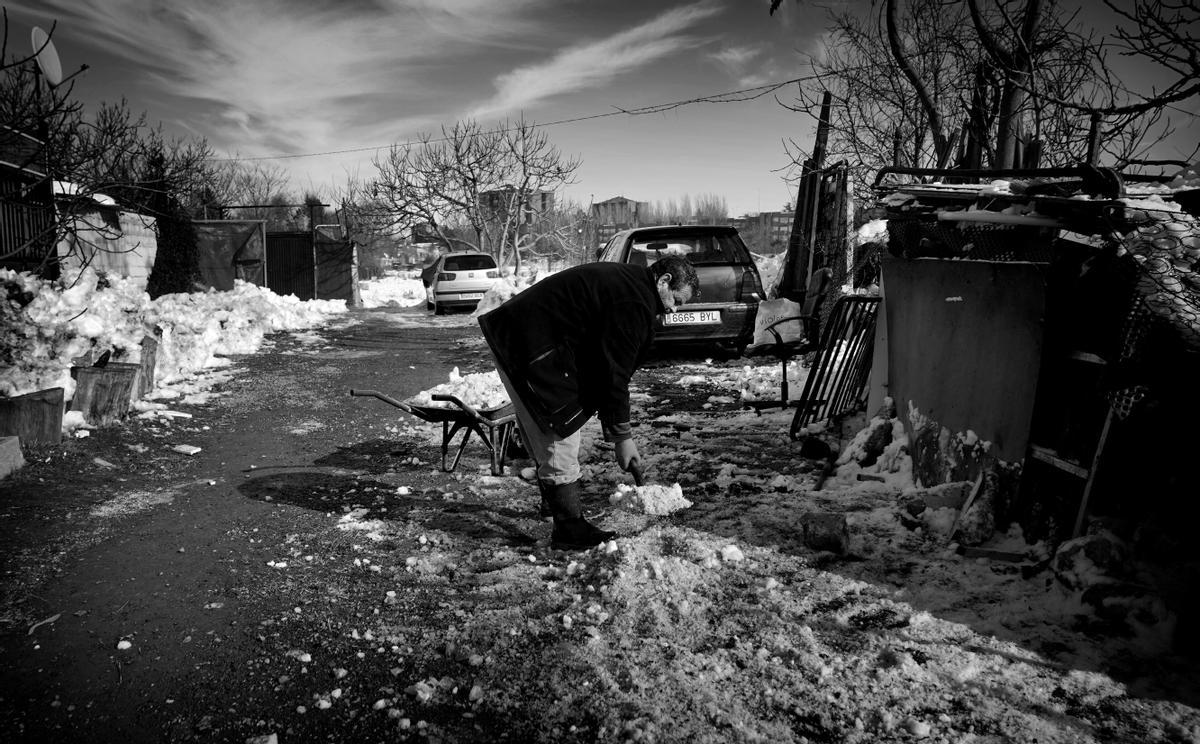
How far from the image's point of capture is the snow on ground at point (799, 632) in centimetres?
212

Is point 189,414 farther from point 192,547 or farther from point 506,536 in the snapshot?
point 506,536

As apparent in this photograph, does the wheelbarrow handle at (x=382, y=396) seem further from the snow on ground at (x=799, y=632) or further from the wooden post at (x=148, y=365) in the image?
the wooden post at (x=148, y=365)

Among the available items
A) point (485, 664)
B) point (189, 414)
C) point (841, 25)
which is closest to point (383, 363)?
point (189, 414)

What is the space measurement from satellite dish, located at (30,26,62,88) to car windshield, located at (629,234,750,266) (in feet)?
18.8

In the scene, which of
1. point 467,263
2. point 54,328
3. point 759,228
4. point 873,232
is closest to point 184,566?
point 54,328

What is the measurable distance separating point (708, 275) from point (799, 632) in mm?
5831

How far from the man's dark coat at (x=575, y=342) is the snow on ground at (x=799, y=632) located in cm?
73

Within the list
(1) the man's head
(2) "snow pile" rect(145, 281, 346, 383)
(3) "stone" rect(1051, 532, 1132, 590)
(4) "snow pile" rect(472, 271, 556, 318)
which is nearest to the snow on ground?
(3) "stone" rect(1051, 532, 1132, 590)

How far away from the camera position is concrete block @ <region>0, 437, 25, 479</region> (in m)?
4.39

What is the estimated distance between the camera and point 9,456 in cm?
446

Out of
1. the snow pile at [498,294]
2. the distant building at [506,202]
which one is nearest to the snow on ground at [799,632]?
A: the snow pile at [498,294]

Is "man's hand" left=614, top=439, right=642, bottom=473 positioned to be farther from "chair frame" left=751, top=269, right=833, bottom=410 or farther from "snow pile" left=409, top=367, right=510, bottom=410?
"chair frame" left=751, top=269, right=833, bottom=410

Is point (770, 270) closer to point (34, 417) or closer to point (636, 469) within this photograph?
point (636, 469)

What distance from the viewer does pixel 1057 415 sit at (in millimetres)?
3066
